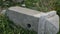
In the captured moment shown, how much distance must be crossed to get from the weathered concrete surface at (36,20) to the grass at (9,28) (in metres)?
0.09

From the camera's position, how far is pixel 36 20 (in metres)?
4.21

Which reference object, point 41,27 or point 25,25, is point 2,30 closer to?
point 25,25

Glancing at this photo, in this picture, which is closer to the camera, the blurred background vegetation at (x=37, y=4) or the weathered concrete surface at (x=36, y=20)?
the weathered concrete surface at (x=36, y=20)

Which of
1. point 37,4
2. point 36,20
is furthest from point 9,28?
point 37,4

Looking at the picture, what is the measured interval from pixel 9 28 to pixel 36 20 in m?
0.74

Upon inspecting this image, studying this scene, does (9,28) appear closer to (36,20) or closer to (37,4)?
(36,20)

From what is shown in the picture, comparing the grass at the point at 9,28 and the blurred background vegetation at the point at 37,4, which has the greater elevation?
the blurred background vegetation at the point at 37,4

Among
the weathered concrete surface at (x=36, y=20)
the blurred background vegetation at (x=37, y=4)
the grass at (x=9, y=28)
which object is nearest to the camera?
the weathered concrete surface at (x=36, y=20)

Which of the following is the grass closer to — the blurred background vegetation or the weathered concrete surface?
the weathered concrete surface

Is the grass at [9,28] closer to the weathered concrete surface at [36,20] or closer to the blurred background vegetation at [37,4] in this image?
the weathered concrete surface at [36,20]

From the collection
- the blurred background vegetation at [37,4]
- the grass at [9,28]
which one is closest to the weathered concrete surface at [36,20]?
the grass at [9,28]

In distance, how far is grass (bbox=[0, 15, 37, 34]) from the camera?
436cm

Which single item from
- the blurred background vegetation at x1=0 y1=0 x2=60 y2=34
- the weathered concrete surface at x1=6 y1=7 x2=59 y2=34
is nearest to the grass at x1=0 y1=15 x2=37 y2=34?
the weathered concrete surface at x1=6 y1=7 x2=59 y2=34

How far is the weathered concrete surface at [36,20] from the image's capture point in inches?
162
